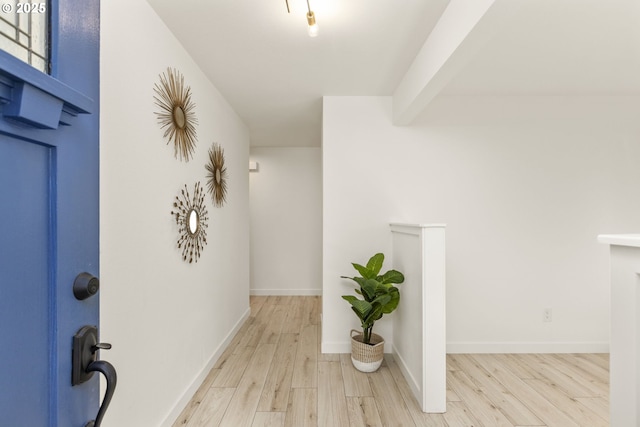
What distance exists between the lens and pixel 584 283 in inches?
122

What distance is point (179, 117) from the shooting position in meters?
2.10

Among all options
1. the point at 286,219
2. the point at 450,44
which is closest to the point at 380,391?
the point at 450,44

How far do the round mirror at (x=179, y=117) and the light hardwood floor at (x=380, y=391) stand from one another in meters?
1.79

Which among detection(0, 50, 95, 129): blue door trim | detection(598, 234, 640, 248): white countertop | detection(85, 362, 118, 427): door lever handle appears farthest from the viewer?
detection(598, 234, 640, 248): white countertop

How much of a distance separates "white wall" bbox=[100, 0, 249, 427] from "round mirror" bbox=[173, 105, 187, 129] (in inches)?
8.6

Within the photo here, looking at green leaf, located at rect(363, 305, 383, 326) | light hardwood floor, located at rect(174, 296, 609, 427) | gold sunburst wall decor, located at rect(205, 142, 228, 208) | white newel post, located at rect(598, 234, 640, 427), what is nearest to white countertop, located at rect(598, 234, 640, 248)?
white newel post, located at rect(598, 234, 640, 427)

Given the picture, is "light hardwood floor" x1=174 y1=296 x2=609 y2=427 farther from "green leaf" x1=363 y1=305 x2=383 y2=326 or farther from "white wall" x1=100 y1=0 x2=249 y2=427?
"green leaf" x1=363 y1=305 x2=383 y2=326

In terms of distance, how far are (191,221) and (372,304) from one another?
1443mm

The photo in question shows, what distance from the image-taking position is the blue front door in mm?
474

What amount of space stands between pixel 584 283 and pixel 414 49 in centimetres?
263

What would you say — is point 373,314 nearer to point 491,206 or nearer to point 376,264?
point 376,264

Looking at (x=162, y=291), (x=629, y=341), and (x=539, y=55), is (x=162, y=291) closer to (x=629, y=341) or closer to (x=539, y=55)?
(x=629, y=341)

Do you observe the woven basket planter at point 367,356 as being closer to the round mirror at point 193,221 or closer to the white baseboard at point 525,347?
the white baseboard at point 525,347

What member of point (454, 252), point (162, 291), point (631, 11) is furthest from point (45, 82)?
point (454, 252)
